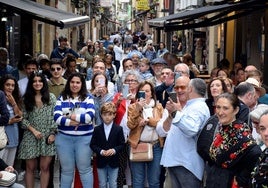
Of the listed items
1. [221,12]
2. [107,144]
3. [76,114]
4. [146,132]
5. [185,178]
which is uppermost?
[221,12]

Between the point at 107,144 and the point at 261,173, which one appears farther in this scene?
the point at 107,144

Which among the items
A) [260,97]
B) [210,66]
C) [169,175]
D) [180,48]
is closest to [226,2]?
[260,97]

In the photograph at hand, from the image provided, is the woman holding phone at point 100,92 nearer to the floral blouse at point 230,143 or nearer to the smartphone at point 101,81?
the smartphone at point 101,81

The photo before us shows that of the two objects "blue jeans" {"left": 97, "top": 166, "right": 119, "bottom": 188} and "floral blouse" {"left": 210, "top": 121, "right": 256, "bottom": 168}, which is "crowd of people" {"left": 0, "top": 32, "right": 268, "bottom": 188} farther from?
"floral blouse" {"left": 210, "top": 121, "right": 256, "bottom": 168}

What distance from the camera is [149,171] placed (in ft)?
27.3

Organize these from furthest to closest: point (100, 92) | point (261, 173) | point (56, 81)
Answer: point (56, 81)
point (100, 92)
point (261, 173)

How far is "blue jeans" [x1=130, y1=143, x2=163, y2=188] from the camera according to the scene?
8266 mm

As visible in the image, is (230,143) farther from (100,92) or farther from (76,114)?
(100,92)

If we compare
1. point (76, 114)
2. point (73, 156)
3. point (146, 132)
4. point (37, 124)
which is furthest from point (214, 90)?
point (37, 124)

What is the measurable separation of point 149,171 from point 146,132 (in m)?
0.56

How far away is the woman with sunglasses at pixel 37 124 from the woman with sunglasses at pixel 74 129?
0.32 meters

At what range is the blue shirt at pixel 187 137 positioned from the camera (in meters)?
6.59

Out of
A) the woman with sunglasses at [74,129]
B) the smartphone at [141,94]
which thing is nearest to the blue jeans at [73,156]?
the woman with sunglasses at [74,129]

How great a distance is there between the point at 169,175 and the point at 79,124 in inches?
65.0
